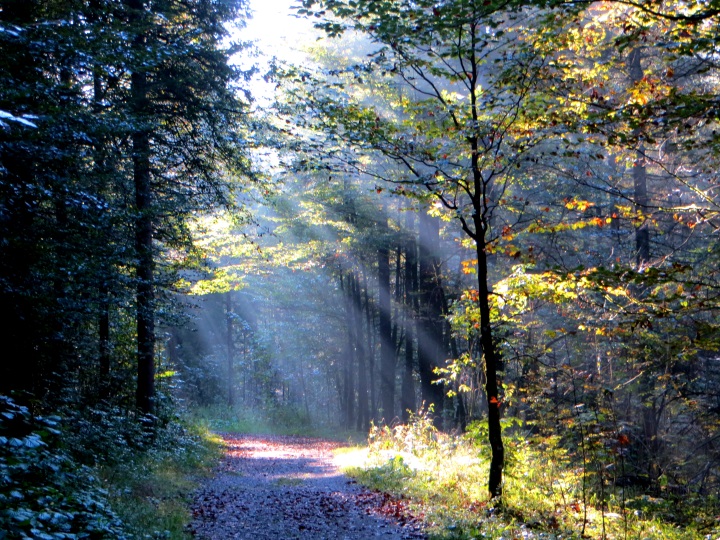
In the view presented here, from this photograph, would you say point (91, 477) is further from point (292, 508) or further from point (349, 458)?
point (349, 458)

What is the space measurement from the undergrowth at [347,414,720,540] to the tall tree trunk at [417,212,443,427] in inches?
246

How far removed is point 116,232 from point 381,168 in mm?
11018

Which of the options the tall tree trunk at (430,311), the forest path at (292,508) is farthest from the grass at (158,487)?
the tall tree trunk at (430,311)

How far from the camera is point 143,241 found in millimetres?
13297

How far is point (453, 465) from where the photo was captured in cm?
1148

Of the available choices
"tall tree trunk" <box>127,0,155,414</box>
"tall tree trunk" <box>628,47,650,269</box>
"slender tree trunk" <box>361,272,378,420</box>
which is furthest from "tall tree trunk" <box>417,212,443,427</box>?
"tall tree trunk" <box>127,0,155,414</box>

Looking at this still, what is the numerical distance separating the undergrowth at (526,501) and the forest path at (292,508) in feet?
1.70

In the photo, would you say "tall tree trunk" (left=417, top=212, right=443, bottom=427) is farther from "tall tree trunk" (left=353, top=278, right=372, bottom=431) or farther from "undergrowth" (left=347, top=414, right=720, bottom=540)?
"tall tree trunk" (left=353, top=278, right=372, bottom=431)

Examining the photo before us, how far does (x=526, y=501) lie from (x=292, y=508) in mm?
3836

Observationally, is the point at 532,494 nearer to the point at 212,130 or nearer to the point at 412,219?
the point at 212,130

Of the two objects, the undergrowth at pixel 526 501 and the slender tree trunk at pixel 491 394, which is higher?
the slender tree trunk at pixel 491 394

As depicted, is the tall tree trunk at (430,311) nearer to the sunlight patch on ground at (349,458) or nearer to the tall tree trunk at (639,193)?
the sunlight patch on ground at (349,458)

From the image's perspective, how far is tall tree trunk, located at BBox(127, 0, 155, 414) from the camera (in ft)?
40.5

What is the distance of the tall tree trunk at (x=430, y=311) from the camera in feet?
63.4
